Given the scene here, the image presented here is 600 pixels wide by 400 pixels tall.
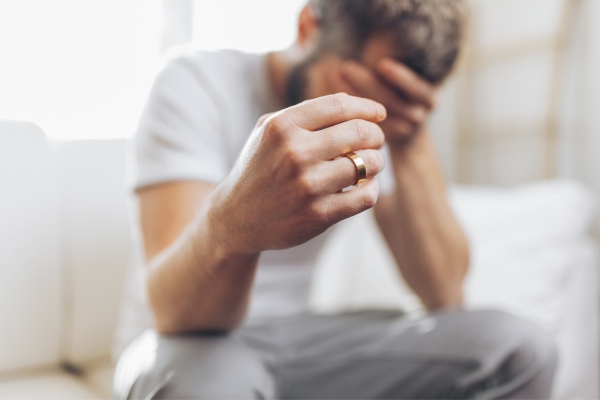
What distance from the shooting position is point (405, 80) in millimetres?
706

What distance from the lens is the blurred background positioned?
15.9 inches

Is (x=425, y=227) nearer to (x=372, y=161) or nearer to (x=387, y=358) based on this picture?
(x=387, y=358)

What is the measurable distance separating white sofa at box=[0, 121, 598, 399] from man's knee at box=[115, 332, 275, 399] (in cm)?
6

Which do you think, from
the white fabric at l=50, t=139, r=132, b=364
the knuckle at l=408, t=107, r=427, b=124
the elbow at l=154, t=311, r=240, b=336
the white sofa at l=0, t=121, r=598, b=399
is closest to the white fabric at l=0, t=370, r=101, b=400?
the white sofa at l=0, t=121, r=598, b=399

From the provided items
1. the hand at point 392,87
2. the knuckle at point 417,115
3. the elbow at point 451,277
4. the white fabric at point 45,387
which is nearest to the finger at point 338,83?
the hand at point 392,87

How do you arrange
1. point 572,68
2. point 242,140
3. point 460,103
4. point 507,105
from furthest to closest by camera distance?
point 460,103, point 507,105, point 572,68, point 242,140

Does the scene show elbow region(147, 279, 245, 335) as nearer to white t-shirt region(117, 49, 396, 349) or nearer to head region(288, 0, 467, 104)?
white t-shirt region(117, 49, 396, 349)

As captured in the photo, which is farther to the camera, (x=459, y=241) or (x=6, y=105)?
(x=459, y=241)

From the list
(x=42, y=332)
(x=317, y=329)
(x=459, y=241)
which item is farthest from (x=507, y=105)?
(x=42, y=332)

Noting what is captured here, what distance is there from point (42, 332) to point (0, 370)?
8cm

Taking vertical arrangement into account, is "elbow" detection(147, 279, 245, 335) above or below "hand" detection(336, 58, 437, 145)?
below

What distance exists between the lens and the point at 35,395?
37cm

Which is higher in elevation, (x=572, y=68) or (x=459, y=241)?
(x=572, y=68)

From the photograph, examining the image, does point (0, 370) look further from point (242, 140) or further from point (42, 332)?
point (242, 140)
